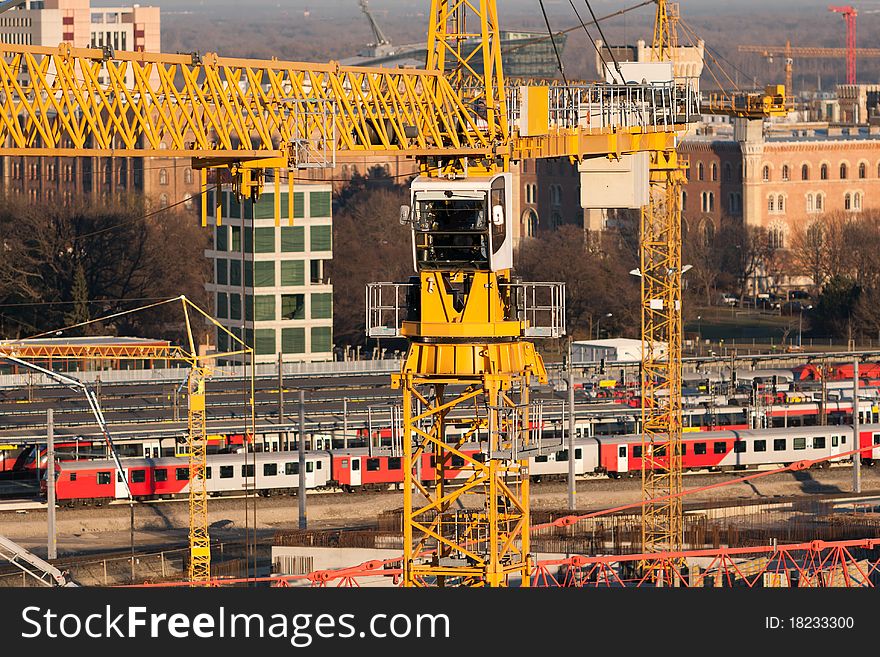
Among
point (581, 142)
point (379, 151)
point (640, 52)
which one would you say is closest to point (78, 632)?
point (379, 151)

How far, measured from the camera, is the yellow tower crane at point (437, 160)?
38281 mm

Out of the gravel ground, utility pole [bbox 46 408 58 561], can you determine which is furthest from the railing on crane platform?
the gravel ground

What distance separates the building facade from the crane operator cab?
168ft

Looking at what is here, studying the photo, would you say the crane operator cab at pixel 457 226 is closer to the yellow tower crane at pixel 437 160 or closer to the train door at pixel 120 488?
the yellow tower crane at pixel 437 160

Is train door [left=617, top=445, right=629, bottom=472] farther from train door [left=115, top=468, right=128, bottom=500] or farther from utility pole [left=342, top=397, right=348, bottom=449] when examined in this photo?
train door [left=115, top=468, right=128, bottom=500]

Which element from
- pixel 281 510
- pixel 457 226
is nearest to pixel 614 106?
pixel 457 226

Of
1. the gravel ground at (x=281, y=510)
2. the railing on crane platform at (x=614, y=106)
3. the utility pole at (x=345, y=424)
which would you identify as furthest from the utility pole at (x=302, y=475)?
the railing on crane platform at (x=614, y=106)

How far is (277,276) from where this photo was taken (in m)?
90.7

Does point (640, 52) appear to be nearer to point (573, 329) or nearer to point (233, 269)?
point (573, 329)

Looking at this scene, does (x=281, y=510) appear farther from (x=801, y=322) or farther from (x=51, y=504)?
(x=801, y=322)

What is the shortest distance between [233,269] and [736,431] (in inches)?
912

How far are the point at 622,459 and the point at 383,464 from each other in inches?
284

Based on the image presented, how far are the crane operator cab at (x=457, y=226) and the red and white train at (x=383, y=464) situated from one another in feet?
87.7

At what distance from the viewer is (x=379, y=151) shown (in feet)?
136
